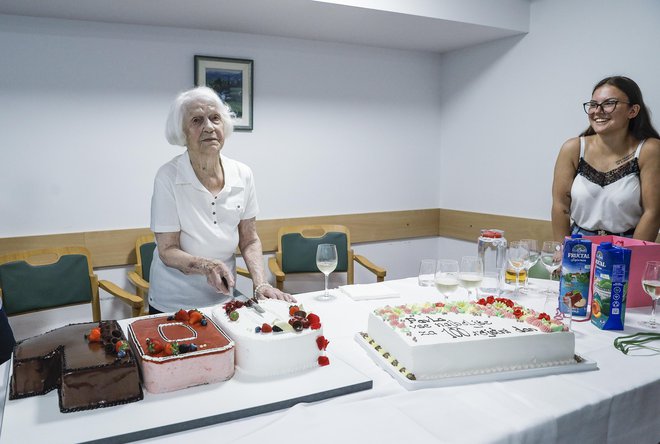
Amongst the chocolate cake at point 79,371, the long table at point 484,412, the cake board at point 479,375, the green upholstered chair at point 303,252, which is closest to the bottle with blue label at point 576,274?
the long table at point 484,412

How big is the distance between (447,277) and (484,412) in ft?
2.16

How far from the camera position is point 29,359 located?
1.12m

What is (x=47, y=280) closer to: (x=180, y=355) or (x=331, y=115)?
(x=180, y=355)

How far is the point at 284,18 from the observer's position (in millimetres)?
3166

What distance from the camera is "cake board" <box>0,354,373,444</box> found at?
98 centimetres

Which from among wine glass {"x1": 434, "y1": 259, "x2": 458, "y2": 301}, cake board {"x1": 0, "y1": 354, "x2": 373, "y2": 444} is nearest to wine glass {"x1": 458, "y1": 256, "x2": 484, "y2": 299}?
wine glass {"x1": 434, "y1": 259, "x2": 458, "y2": 301}

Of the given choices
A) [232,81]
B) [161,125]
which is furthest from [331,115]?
[161,125]

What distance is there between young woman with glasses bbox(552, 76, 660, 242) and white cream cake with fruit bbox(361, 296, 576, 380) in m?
1.44

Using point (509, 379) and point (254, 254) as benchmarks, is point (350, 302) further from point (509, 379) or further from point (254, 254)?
point (509, 379)

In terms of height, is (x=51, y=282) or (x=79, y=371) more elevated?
(x=79, y=371)

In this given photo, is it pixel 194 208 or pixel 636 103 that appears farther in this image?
pixel 636 103

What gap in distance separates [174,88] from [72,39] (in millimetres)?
650

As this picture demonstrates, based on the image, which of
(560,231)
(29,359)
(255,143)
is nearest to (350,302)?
(29,359)

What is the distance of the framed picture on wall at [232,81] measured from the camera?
3.38m
